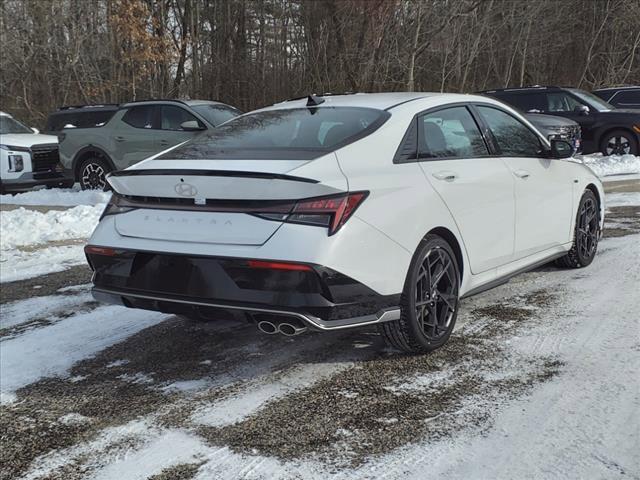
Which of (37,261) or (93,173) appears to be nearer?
(37,261)

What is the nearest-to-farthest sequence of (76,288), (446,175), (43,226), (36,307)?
(446,175), (36,307), (76,288), (43,226)

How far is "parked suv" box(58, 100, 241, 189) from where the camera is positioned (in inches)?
496

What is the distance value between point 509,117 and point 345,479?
11.7 ft

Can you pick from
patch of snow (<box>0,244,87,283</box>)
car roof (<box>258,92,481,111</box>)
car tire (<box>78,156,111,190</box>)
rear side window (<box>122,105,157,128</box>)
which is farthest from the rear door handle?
car tire (<box>78,156,111,190</box>)

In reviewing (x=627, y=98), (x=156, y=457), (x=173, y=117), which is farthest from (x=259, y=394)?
(x=627, y=98)

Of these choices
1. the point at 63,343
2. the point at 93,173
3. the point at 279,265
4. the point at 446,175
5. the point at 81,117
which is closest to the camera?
the point at 279,265

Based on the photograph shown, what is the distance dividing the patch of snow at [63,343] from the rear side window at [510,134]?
288cm

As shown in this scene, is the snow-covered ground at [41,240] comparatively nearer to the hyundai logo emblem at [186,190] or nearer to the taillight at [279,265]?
the hyundai logo emblem at [186,190]

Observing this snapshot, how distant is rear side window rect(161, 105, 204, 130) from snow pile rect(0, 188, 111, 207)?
176 cm

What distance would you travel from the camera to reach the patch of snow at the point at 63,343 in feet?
13.9

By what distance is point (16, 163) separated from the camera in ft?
45.1

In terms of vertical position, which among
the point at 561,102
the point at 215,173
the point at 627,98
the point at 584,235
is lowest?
the point at 584,235

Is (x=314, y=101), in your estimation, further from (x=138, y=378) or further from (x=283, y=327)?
(x=138, y=378)

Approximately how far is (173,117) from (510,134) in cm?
867
